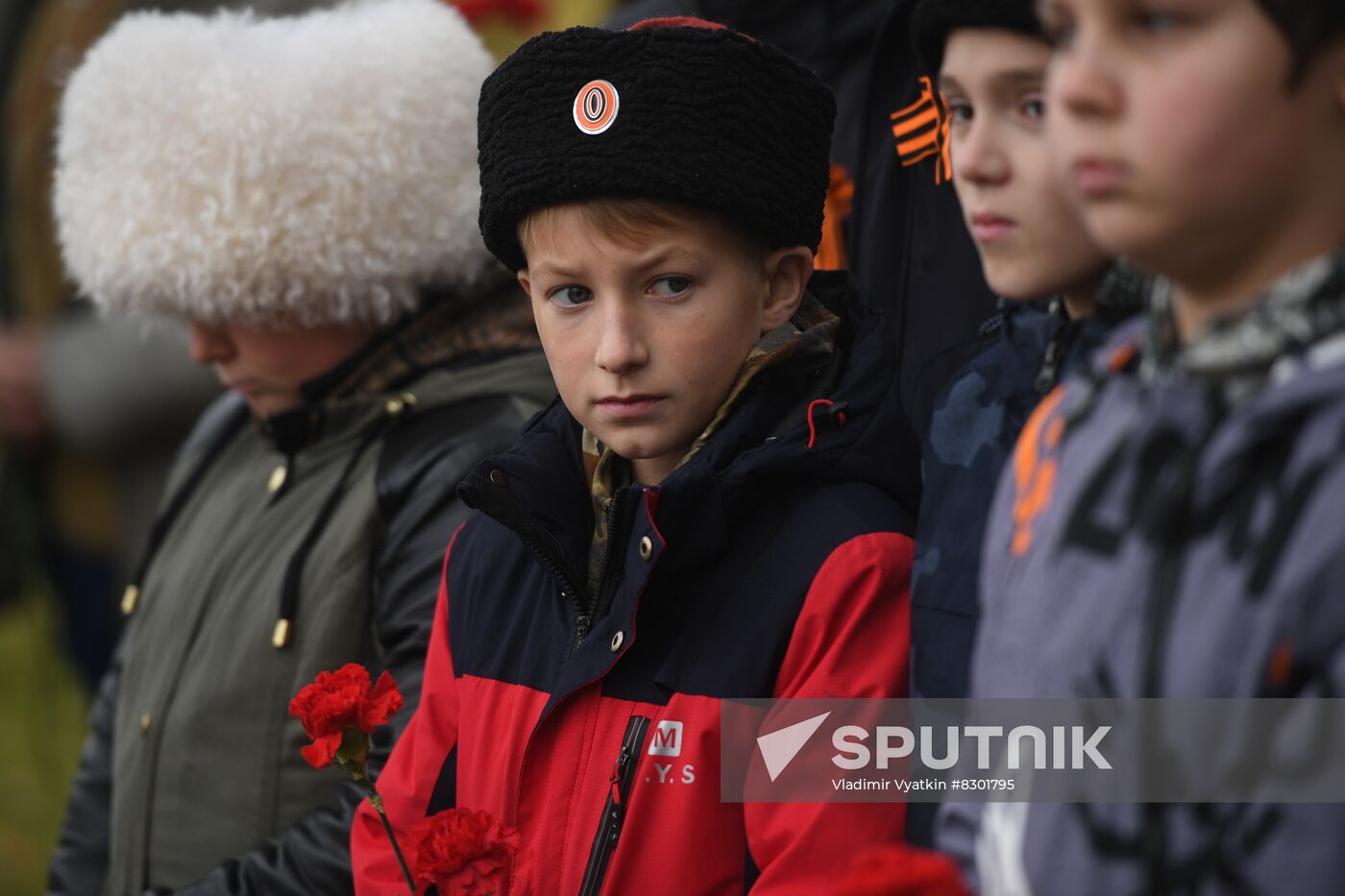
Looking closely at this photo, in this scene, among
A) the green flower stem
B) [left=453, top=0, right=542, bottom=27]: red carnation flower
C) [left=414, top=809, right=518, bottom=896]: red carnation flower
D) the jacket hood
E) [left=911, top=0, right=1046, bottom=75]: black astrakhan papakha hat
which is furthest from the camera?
[left=453, top=0, right=542, bottom=27]: red carnation flower

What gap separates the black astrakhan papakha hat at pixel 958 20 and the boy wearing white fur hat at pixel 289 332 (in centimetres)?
110

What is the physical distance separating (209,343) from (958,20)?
1.56m

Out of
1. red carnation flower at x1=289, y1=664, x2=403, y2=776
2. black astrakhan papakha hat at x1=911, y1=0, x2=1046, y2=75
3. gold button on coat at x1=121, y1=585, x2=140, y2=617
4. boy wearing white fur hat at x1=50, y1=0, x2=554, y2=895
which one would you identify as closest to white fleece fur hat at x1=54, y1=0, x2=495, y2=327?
boy wearing white fur hat at x1=50, y1=0, x2=554, y2=895

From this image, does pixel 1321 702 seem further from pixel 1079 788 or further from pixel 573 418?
pixel 573 418

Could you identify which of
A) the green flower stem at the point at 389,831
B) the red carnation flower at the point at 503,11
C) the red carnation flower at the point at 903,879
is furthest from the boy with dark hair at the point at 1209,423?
the red carnation flower at the point at 503,11

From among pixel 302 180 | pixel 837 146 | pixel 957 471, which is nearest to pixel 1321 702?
pixel 957 471

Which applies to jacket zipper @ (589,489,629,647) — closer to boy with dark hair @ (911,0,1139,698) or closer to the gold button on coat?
boy with dark hair @ (911,0,1139,698)

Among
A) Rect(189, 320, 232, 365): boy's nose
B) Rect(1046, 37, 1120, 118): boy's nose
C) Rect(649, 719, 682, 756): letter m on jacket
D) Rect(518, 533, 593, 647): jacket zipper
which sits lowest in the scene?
Rect(649, 719, 682, 756): letter m on jacket

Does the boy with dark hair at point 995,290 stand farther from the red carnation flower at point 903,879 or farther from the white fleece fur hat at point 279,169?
the white fleece fur hat at point 279,169

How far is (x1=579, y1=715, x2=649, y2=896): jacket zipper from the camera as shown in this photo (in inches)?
60.6

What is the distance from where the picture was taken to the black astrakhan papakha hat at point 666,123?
1592 mm

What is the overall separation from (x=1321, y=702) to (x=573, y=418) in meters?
1.06

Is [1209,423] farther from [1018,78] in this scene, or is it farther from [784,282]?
[784,282]

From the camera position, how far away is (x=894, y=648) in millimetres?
1499
